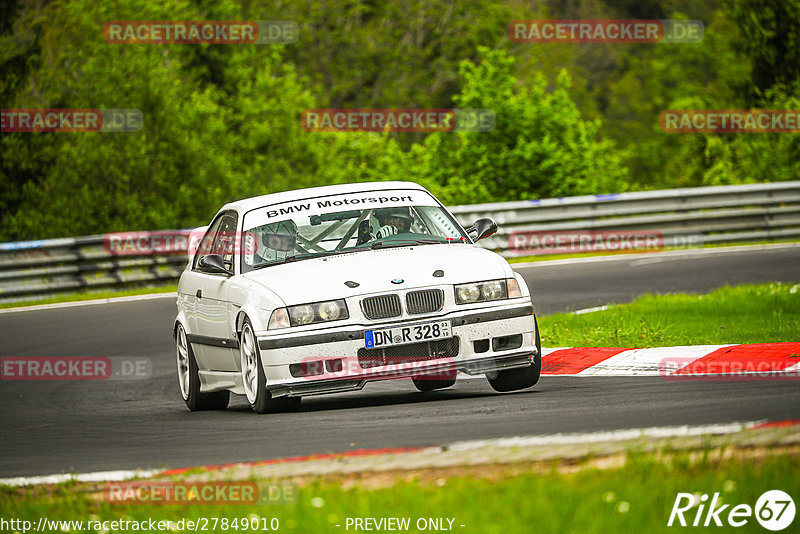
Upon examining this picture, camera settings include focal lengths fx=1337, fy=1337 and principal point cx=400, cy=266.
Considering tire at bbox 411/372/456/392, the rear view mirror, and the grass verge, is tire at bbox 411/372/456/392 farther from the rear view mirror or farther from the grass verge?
the grass verge

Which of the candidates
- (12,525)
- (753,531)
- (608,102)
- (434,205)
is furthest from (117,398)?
(608,102)

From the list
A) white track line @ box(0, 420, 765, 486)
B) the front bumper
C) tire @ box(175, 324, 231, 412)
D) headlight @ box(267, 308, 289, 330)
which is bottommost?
tire @ box(175, 324, 231, 412)

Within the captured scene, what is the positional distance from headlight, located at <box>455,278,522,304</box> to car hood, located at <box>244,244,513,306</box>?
0.04 metres

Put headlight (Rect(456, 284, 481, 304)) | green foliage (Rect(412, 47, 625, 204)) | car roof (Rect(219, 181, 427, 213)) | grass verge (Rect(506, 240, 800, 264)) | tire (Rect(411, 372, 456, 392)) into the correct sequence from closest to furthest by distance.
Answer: headlight (Rect(456, 284, 481, 304)) < car roof (Rect(219, 181, 427, 213)) < tire (Rect(411, 372, 456, 392)) < grass verge (Rect(506, 240, 800, 264)) < green foliage (Rect(412, 47, 625, 204))

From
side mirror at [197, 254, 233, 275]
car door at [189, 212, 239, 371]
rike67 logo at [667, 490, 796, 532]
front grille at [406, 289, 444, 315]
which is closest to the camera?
rike67 logo at [667, 490, 796, 532]

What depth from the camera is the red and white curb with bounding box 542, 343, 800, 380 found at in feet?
29.5

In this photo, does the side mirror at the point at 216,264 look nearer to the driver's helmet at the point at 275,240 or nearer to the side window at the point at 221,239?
the side window at the point at 221,239

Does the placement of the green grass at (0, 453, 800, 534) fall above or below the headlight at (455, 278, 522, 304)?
below

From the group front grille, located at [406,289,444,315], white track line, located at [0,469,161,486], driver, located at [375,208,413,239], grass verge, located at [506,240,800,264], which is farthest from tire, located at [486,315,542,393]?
grass verge, located at [506,240,800,264]

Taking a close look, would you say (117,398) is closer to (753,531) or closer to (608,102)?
(753,531)

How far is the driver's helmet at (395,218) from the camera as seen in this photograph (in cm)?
973

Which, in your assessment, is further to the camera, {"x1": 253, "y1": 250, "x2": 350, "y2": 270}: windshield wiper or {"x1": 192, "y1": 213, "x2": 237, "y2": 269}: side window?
{"x1": 192, "y1": 213, "x2": 237, "y2": 269}: side window

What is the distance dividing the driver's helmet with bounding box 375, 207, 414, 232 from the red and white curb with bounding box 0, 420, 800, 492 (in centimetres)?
371

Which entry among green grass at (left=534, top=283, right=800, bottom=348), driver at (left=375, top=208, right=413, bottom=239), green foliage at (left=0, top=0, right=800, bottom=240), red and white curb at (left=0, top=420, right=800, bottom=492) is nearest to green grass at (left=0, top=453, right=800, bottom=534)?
red and white curb at (left=0, top=420, right=800, bottom=492)
